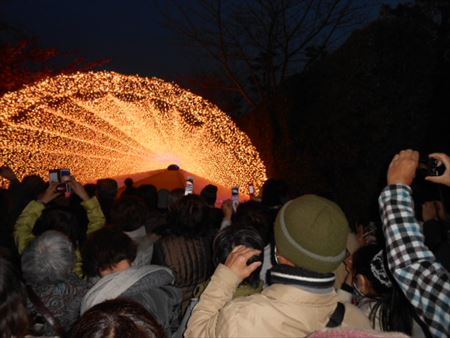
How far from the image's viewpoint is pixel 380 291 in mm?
2996

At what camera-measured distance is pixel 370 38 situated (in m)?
11.0

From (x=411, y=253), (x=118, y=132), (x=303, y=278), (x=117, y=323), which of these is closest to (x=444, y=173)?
(x=411, y=253)

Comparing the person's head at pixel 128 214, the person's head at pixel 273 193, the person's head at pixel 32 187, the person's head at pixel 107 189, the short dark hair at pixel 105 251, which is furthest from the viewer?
the person's head at pixel 107 189

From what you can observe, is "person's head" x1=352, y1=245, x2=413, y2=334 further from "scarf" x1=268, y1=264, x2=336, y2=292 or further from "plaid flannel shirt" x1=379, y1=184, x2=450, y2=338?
"scarf" x1=268, y1=264, x2=336, y2=292

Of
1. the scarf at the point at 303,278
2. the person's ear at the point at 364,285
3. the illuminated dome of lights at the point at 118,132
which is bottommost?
the person's ear at the point at 364,285

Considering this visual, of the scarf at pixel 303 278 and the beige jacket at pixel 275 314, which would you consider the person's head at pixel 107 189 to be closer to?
the beige jacket at pixel 275 314

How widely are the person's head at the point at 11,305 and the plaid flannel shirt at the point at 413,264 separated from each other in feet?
5.21

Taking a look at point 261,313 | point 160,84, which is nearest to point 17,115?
point 160,84

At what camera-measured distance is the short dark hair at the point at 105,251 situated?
3379 mm

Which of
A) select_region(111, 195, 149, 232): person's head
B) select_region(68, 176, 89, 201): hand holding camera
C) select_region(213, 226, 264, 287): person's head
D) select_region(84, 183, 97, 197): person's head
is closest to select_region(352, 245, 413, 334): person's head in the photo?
select_region(213, 226, 264, 287): person's head

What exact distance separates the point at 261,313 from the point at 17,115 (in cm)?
1169

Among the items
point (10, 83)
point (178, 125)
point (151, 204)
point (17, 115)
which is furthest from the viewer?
point (10, 83)

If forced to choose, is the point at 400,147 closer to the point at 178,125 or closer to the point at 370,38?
the point at 370,38

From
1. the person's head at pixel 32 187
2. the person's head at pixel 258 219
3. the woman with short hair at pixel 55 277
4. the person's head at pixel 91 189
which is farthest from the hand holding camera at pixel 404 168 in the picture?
the person's head at pixel 91 189
